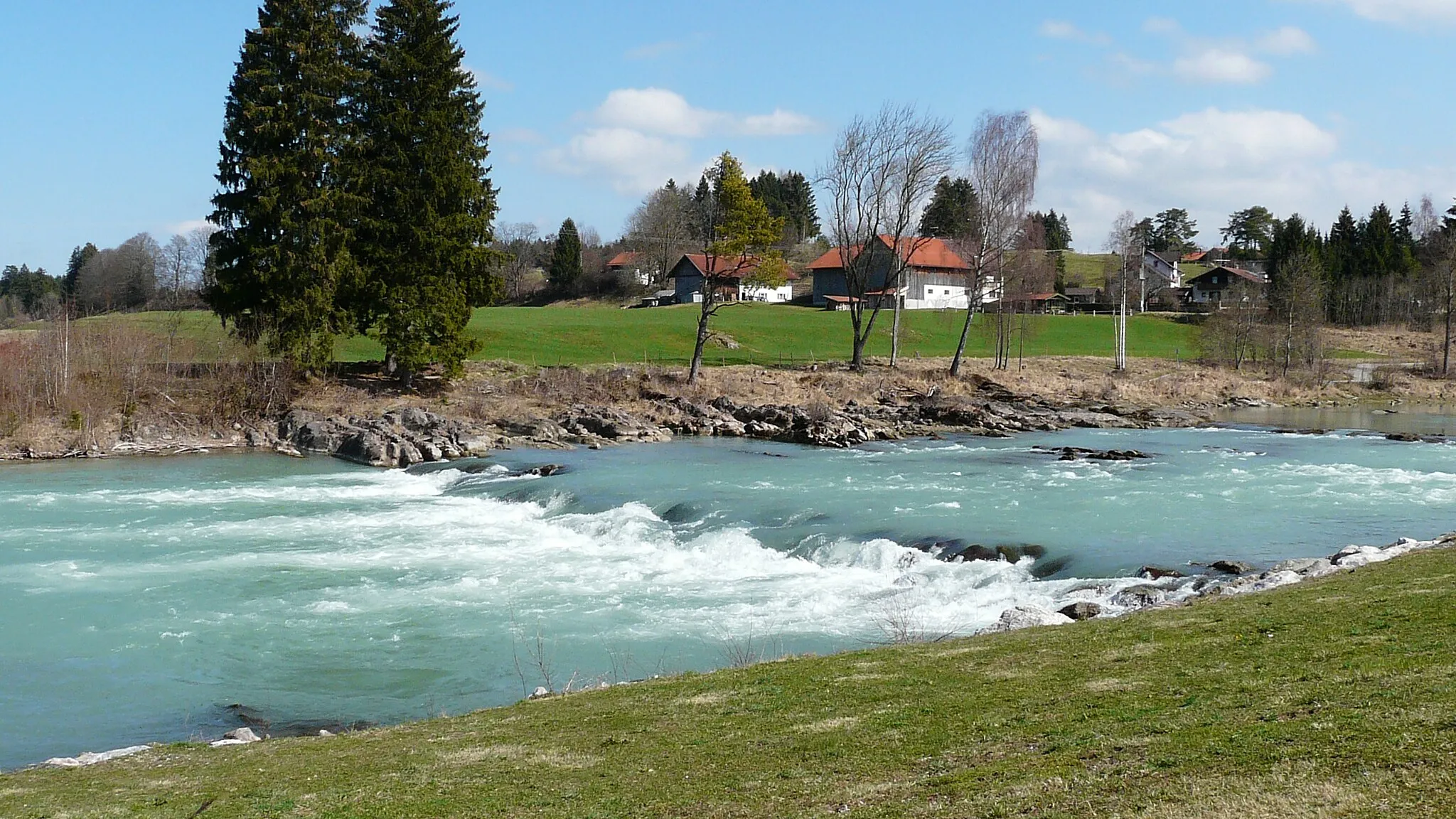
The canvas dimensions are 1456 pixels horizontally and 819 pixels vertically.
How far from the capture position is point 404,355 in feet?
152

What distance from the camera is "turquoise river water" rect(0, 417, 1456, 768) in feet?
52.4

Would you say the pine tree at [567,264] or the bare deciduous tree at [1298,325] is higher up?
the pine tree at [567,264]

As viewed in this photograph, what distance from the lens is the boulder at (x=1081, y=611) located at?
16.5 metres

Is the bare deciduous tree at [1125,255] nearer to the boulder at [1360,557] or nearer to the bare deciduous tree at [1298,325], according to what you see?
the bare deciduous tree at [1298,325]

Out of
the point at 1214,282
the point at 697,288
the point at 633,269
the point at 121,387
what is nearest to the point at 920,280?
the point at 697,288

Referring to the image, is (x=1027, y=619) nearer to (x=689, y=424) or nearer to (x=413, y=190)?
(x=689, y=424)

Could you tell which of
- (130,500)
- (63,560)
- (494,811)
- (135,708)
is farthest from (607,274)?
(494,811)

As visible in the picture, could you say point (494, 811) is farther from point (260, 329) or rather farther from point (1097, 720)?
point (260, 329)

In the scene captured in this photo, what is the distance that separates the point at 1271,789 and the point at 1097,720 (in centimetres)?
241

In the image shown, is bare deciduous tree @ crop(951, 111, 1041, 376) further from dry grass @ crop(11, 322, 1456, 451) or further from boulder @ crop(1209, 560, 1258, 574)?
boulder @ crop(1209, 560, 1258, 574)

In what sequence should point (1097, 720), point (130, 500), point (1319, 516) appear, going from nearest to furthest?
point (1097, 720) < point (1319, 516) < point (130, 500)

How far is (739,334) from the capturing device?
244ft

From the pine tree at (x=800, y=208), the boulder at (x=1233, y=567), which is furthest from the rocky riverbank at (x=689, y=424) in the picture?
the pine tree at (x=800, y=208)

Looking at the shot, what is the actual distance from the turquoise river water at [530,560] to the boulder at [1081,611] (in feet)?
3.84
